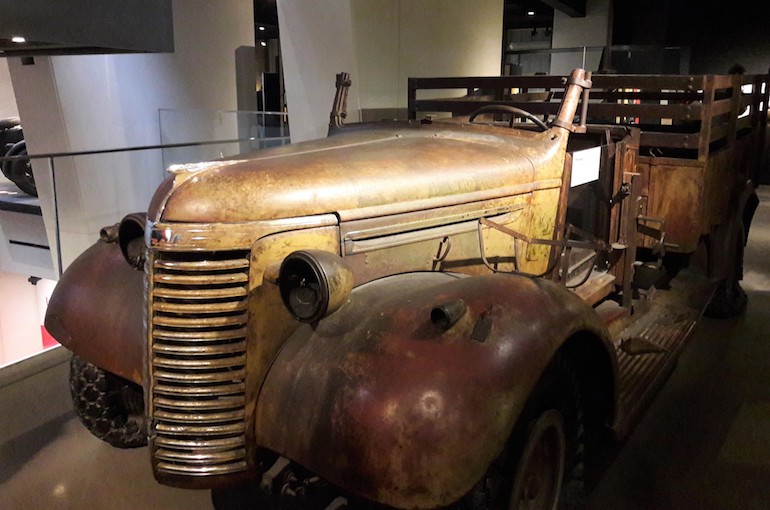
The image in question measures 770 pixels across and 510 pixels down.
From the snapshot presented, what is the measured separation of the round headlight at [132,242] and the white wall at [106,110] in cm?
263

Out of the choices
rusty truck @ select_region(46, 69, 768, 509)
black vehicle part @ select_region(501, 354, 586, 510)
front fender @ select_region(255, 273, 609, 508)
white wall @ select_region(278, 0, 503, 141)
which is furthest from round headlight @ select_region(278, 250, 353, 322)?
white wall @ select_region(278, 0, 503, 141)

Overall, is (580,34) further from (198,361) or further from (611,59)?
(198,361)

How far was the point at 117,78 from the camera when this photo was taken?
19.4 ft

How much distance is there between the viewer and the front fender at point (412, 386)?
191 cm

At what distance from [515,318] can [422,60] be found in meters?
5.12

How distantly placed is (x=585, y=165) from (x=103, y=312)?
2.41 meters

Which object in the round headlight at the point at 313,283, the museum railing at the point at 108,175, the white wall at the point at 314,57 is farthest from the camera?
the white wall at the point at 314,57

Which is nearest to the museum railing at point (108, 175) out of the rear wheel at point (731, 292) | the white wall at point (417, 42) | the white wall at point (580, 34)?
the white wall at point (417, 42)

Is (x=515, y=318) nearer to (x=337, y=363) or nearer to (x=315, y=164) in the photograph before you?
(x=337, y=363)

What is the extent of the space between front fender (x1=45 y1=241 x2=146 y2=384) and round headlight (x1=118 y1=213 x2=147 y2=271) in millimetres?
119

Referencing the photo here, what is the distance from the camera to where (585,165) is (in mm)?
3568

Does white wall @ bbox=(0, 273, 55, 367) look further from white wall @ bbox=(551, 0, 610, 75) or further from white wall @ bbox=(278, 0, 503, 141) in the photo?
white wall @ bbox=(551, 0, 610, 75)

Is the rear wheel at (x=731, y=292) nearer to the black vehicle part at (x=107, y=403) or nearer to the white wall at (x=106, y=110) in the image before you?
the black vehicle part at (x=107, y=403)

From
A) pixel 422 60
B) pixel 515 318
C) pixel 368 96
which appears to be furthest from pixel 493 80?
pixel 515 318
